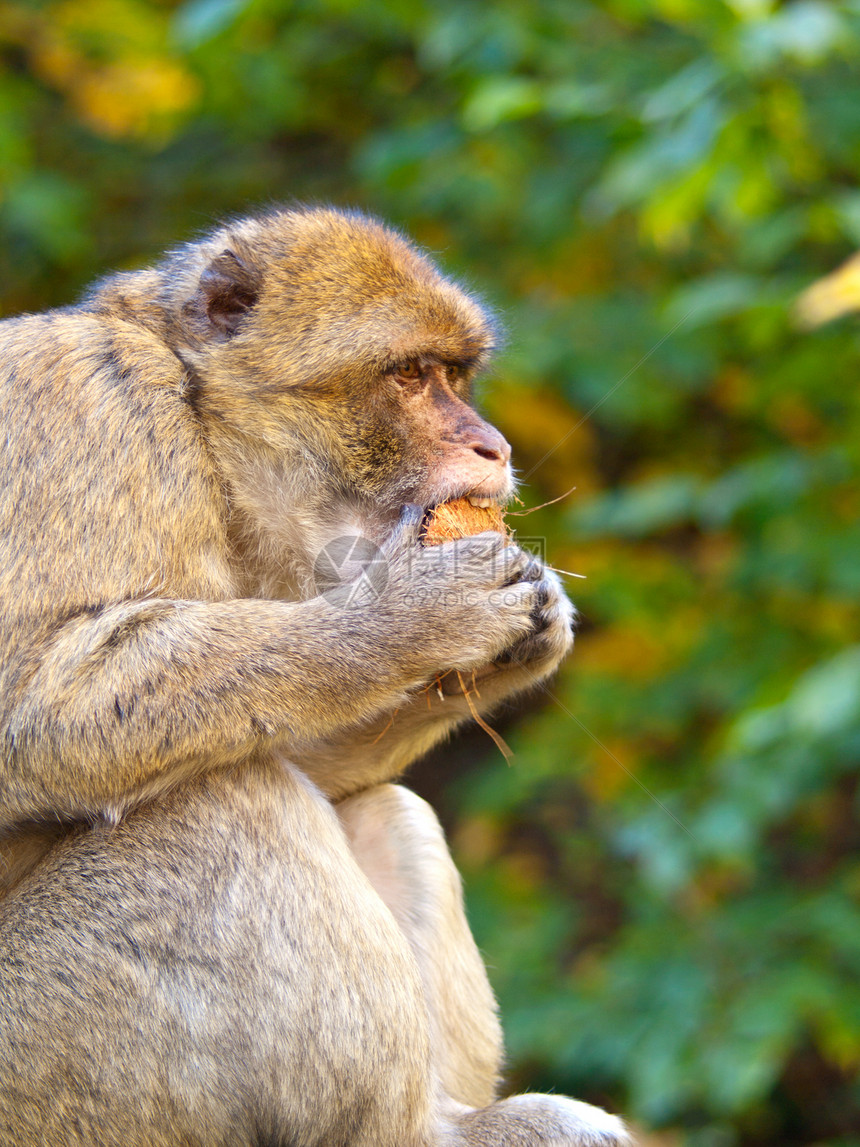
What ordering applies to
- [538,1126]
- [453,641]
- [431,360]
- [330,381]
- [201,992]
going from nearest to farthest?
[201,992] < [453,641] < [538,1126] < [330,381] < [431,360]

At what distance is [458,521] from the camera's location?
2.74 meters

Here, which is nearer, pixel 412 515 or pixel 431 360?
pixel 412 515

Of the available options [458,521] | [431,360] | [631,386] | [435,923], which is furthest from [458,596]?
[631,386]

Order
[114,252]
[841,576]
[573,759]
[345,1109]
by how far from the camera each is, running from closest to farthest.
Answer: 1. [345,1109]
2. [841,576]
3. [573,759]
4. [114,252]

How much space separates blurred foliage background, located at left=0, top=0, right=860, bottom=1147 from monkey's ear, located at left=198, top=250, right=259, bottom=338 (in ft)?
3.29

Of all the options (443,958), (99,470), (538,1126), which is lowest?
(538,1126)

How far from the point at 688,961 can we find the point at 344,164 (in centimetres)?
478

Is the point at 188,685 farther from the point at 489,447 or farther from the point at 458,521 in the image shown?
the point at 489,447

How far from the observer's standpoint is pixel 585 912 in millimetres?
7086

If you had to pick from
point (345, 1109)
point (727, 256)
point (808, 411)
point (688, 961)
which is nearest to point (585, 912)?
point (688, 961)

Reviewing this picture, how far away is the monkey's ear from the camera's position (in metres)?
2.92

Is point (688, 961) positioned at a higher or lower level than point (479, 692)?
lower

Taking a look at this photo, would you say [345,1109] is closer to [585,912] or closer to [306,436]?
[306,436]

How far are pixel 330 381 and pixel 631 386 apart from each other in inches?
120
